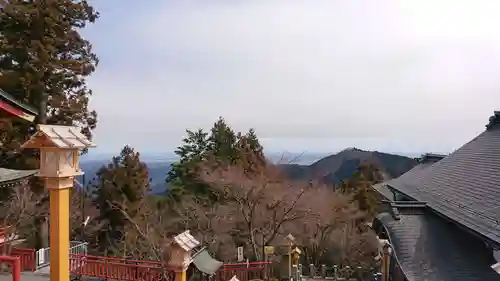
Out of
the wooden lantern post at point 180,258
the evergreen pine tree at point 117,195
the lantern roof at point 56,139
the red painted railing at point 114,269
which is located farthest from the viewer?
the evergreen pine tree at point 117,195

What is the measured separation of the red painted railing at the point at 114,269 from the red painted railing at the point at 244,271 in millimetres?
3132

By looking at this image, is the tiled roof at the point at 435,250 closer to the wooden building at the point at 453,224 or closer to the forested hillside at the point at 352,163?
the wooden building at the point at 453,224

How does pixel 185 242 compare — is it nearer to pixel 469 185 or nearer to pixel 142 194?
pixel 469 185

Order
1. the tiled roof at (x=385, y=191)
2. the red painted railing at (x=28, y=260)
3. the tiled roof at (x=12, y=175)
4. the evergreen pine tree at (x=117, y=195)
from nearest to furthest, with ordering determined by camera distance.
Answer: the tiled roof at (x=12, y=175) → the red painted railing at (x=28, y=260) → the tiled roof at (x=385, y=191) → the evergreen pine tree at (x=117, y=195)

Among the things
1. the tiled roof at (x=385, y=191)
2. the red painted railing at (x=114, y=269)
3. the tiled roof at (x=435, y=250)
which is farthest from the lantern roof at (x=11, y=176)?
the tiled roof at (x=385, y=191)

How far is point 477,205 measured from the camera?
8586mm

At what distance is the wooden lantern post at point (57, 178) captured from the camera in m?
3.89

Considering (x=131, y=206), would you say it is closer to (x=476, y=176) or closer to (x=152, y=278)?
(x=152, y=278)

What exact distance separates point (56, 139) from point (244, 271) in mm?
12728

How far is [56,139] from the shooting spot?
12.8ft

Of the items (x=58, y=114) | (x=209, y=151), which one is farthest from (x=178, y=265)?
(x=209, y=151)

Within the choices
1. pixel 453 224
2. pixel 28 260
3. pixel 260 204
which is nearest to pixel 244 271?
pixel 260 204

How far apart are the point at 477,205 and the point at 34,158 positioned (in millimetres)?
16207

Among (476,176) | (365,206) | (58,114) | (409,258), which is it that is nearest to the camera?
(409,258)
